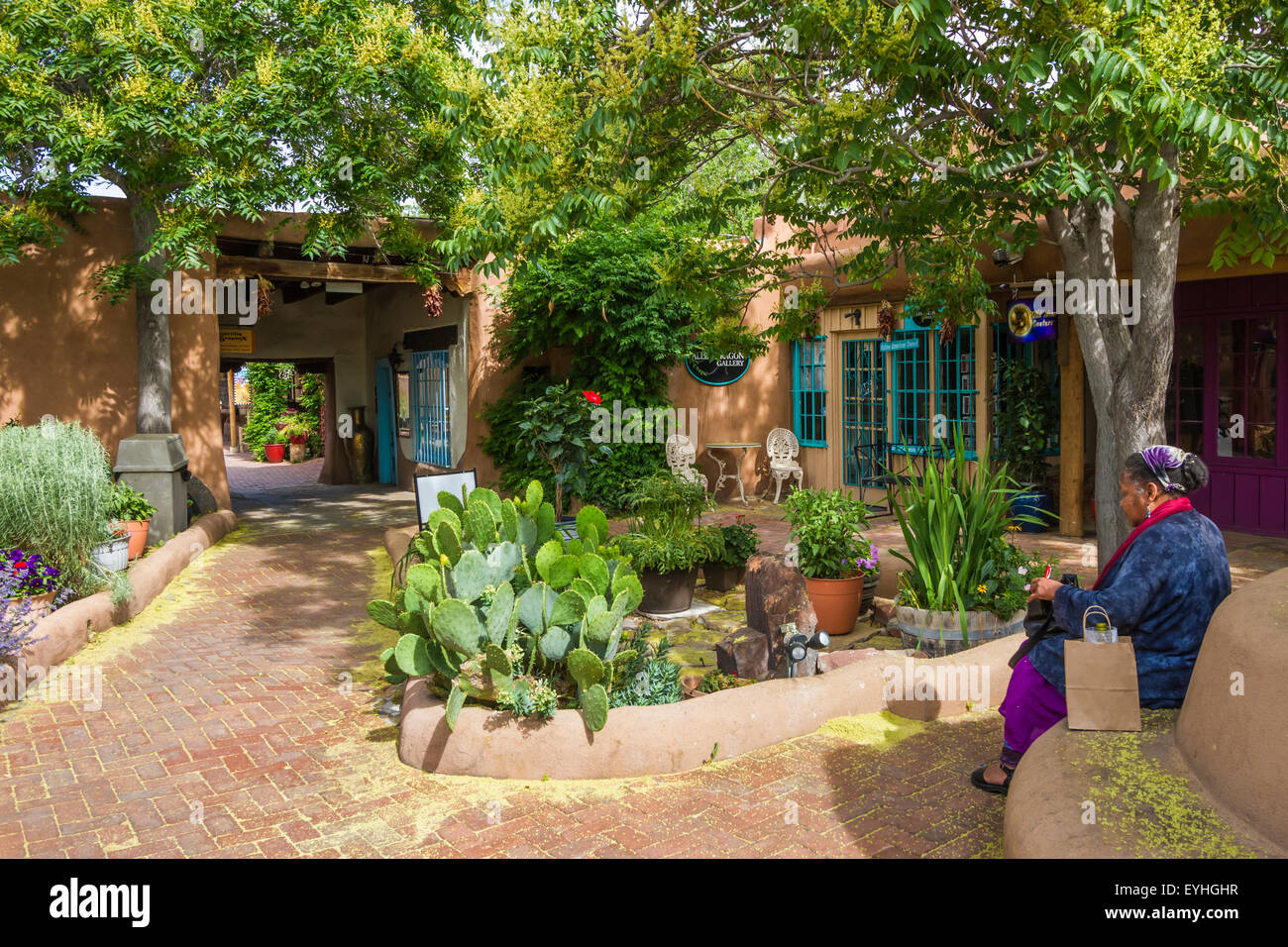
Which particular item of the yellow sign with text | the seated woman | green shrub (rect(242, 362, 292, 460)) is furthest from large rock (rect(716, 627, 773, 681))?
green shrub (rect(242, 362, 292, 460))

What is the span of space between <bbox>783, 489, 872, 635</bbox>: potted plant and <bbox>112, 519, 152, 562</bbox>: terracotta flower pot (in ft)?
19.5

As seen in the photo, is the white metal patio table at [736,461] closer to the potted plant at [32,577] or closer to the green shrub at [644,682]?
the potted plant at [32,577]

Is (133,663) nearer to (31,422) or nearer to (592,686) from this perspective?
(592,686)

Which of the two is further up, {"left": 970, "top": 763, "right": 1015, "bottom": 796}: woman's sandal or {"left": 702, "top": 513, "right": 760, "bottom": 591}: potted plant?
{"left": 702, "top": 513, "right": 760, "bottom": 591}: potted plant

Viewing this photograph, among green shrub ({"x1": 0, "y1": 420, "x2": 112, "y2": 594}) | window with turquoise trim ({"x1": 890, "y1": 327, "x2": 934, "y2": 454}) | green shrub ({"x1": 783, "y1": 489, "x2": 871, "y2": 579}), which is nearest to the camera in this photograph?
green shrub ({"x1": 783, "y1": 489, "x2": 871, "y2": 579})

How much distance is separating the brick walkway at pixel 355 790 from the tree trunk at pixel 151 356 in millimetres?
5208

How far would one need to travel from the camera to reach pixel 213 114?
8.96 metres

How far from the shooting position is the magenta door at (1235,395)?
9.23 metres

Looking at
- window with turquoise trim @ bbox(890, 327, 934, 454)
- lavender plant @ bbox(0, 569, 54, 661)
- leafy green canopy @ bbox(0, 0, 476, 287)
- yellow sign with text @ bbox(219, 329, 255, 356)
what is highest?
leafy green canopy @ bbox(0, 0, 476, 287)

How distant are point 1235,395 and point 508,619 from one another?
837 cm

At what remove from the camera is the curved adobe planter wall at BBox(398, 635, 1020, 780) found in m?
4.16

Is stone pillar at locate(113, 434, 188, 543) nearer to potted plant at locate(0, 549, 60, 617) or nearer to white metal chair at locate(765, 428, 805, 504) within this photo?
potted plant at locate(0, 549, 60, 617)

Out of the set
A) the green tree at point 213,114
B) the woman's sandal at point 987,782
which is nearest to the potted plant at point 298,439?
the green tree at point 213,114

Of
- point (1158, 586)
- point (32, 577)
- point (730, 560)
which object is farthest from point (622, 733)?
point (32, 577)
